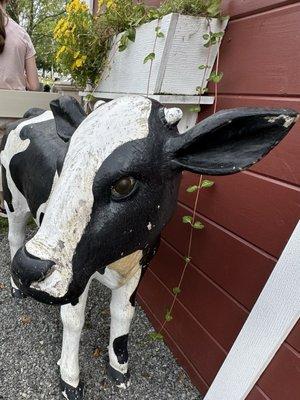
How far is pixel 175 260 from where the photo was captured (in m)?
1.85

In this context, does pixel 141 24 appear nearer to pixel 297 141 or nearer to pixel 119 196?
pixel 297 141

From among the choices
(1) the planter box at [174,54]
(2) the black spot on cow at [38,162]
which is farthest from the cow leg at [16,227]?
(1) the planter box at [174,54]

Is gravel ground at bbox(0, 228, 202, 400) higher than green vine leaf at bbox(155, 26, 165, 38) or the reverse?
the reverse

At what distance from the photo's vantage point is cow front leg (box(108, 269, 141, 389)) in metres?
1.49

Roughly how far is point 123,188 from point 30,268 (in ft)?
0.93

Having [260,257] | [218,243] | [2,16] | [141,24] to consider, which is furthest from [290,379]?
[2,16]

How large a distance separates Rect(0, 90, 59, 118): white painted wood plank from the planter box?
3.97 ft

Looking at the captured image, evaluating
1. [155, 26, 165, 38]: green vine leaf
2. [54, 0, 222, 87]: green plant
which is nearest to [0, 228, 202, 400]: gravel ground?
[54, 0, 222, 87]: green plant

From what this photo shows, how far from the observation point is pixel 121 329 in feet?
5.15

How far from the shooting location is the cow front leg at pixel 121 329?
149 cm

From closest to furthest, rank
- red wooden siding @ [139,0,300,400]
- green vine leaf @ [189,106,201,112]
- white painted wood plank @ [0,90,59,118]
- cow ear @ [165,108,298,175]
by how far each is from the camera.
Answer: cow ear @ [165,108,298,175]
red wooden siding @ [139,0,300,400]
green vine leaf @ [189,106,201,112]
white painted wood plank @ [0,90,59,118]

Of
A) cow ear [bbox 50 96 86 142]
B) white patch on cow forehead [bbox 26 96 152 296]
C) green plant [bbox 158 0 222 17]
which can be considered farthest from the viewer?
green plant [bbox 158 0 222 17]

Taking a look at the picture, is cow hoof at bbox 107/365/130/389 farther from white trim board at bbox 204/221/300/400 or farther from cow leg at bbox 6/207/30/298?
cow leg at bbox 6/207/30/298

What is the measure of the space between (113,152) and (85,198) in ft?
0.42
